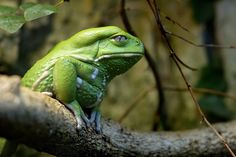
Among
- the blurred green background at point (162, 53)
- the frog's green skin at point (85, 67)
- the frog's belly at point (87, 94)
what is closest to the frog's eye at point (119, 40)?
the frog's green skin at point (85, 67)

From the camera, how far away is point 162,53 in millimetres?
2906

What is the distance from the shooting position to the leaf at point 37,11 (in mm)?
1428

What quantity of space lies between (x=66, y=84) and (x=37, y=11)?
0.25 meters

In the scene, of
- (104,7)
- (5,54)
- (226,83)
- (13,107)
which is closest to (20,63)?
(5,54)

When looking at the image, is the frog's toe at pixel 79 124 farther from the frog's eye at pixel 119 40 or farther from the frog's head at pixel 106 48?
the frog's eye at pixel 119 40

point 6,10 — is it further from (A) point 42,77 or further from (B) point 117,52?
(B) point 117,52

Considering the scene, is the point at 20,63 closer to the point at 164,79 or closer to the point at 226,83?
the point at 164,79

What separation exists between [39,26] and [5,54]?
0.91 feet

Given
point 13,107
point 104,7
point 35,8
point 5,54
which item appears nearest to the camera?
point 13,107

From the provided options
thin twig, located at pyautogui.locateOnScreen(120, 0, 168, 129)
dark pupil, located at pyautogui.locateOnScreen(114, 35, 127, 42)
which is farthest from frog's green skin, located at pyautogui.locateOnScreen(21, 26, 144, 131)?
thin twig, located at pyautogui.locateOnScreen(120, 0, 168, 129)

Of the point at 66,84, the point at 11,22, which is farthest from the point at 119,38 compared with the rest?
the point at 11,22

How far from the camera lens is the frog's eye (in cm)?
159

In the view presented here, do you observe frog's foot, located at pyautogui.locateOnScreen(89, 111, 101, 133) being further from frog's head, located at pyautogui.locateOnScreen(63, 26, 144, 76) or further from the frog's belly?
frog's head, located at pyautogui.locateOnScreen(63, 26, 144, 76)

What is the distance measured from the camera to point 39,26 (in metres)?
2.71
